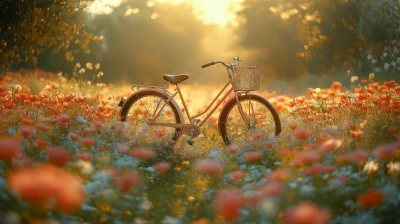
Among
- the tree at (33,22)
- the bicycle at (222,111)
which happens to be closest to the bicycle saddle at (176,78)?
the bicycle at (222,111)

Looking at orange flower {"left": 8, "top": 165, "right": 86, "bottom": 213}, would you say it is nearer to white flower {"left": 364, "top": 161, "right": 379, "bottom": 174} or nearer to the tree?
white flower {"left": 364, "top": 161, "right": 379, "bottom": 174}

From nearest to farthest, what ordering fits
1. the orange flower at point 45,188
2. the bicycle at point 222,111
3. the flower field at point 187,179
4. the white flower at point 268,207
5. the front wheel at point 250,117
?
the orange flower at point 45,188 → the flower field at point 187,179 → the white flower at point 268,207 → the bicycle at point 222,111 → the front wheel at point 250,117

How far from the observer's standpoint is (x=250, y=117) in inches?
196

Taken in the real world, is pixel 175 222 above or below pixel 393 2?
below

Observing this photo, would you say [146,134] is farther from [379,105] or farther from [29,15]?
[29,15]

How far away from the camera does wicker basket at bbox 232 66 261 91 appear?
4.63 meters

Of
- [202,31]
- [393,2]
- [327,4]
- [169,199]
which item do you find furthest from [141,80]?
[169,199]

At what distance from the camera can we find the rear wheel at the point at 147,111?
5090 mm

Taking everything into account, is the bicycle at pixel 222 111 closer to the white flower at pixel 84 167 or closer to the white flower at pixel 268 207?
the white flower at pixel 84 167

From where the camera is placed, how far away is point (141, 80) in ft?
46.3

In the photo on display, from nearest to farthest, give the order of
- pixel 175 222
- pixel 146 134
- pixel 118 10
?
1. pixel 175 222
2. pixel 146 134
3. pixel 118 10

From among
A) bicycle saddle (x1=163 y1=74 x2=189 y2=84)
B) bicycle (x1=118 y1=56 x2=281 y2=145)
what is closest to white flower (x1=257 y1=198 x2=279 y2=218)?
bicycle (x1=118 y1=56 x2=281 y2=145)

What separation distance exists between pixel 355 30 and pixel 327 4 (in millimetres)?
956

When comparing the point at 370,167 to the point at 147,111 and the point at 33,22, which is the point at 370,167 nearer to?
the point at 147,111
